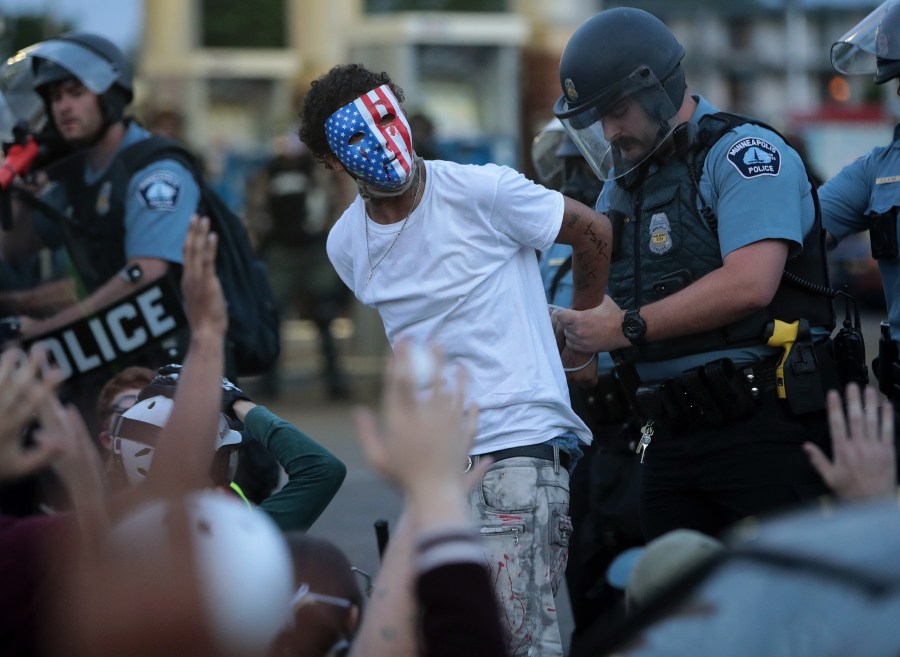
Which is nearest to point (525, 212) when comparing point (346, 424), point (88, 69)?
point (88, 69)

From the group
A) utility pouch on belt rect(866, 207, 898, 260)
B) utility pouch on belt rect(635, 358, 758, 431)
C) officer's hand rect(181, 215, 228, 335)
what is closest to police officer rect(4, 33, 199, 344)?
utility pouch on belt rect(635, 358, 758, 431)

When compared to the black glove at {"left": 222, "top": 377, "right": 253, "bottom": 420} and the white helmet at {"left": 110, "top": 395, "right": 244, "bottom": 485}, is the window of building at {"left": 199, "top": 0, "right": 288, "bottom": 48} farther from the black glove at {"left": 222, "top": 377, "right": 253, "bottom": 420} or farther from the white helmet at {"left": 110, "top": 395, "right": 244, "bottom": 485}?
the white helmet at {"left": 110, "top": 395, "right": 244, "bottom": 485}

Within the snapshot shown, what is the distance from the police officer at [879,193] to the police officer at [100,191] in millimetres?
2229

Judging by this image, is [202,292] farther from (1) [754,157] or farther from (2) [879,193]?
(2) [879,193]

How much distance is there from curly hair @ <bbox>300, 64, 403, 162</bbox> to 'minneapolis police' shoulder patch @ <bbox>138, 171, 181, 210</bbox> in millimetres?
1510

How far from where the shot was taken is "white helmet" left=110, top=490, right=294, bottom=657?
1932 millimetres

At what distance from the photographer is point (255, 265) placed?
17.7 ft

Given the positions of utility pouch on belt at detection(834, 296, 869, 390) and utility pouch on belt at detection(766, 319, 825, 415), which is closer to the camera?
utility pouch on belt at detection(766, 319, 825, 415)

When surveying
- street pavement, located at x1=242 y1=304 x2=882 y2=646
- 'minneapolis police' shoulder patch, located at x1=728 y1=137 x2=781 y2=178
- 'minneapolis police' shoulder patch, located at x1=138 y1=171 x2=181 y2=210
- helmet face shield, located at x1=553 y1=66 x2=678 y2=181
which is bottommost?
street pavement, located at x1=242 y1=304 x2=882 y2=646

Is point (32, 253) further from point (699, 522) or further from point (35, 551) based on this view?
point (35, 551)

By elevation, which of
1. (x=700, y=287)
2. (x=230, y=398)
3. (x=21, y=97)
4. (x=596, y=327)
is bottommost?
(x=230, y=398)

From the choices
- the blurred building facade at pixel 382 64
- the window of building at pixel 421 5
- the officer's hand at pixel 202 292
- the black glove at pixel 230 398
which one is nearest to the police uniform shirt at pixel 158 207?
the black glove at pixel 230 398

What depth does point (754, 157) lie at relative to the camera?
12.4 ft

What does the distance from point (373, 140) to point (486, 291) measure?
45 cm
